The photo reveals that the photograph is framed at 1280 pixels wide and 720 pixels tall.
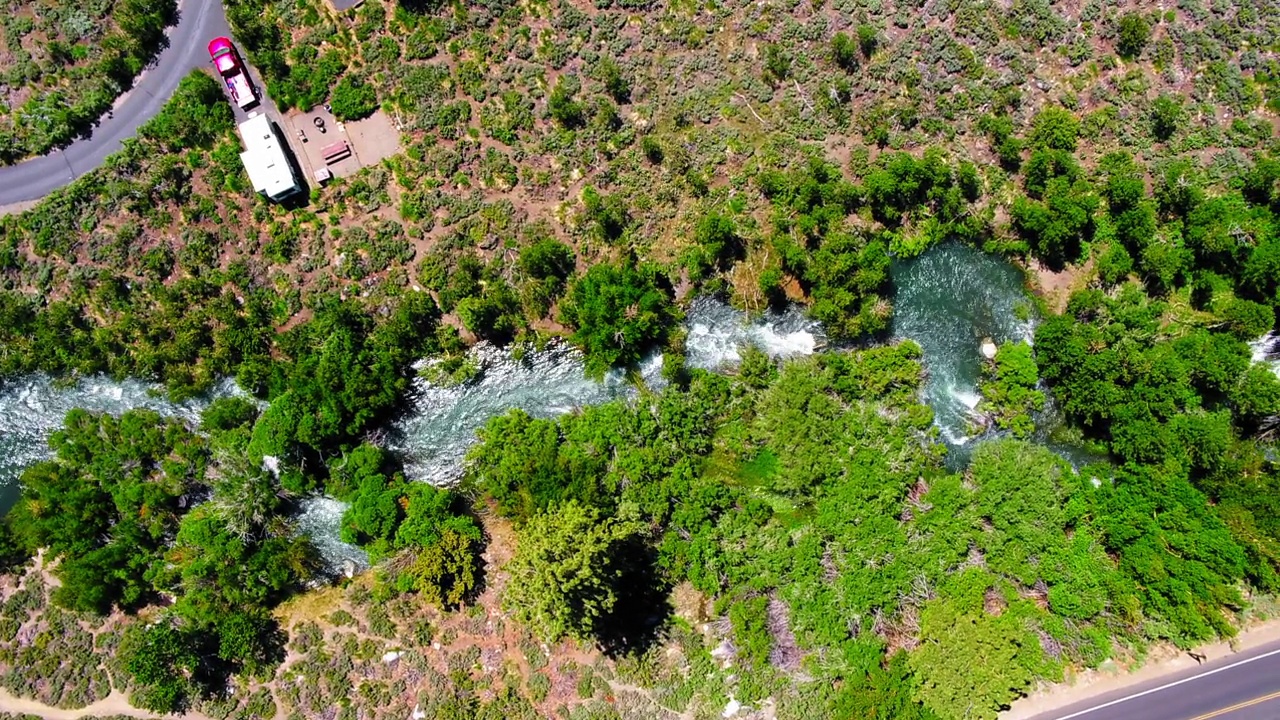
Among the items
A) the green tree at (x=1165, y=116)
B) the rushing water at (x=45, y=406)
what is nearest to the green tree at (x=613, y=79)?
the rushing water at (x=45, y=406)

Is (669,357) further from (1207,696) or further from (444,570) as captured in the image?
(1207,696)

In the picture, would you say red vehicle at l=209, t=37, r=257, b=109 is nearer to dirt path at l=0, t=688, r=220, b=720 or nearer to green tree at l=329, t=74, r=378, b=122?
green tree at l=329, t=74, r=378, b=122

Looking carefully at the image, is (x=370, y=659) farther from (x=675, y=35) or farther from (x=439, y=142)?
(x=675, y=35)

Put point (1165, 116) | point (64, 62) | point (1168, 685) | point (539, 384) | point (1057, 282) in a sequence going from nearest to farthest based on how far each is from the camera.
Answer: point (1168, 685) → point (1165, 116) → point (64, 62) → point (1057, 282) → point (539, 384)

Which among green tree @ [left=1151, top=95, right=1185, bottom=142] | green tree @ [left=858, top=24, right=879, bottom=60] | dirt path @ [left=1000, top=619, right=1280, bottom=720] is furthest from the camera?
green tree @ [left=858, top=24, right=879, bottom=60]

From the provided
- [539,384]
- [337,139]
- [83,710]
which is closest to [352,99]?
[337,139]

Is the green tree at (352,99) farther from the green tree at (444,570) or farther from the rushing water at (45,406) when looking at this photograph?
the green tree at (444,570)

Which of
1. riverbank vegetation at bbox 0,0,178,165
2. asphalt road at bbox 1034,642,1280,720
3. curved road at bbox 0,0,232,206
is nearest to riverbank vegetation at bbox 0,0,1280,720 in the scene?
curved road at bbox 0,0,232,206
